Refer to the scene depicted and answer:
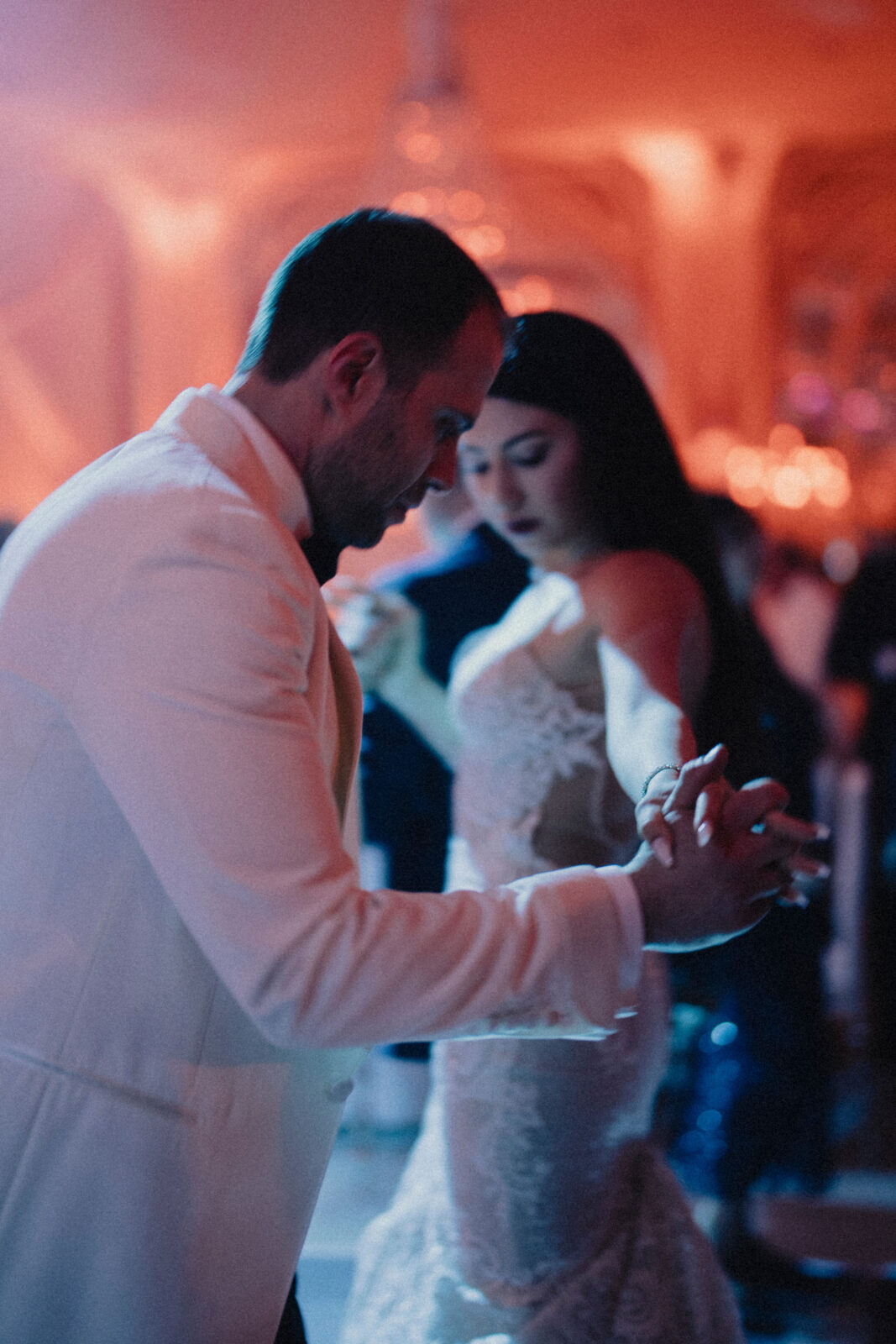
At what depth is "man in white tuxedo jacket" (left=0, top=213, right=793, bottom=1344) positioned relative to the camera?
2.68 ft

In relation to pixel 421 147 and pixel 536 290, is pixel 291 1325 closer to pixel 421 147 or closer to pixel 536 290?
pixel 421 147

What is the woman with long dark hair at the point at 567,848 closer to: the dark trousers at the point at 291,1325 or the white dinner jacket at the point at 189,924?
the dark trousers at the point at 291,1325

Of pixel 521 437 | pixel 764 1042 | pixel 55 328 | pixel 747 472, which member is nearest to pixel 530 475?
pixel 521 437

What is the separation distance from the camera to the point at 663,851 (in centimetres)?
95

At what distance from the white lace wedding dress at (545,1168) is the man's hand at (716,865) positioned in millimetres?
585

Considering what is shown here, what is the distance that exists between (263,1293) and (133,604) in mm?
581

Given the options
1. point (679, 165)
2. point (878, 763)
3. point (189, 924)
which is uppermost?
point (679, 165)

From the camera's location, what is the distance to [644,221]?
589 centimetres

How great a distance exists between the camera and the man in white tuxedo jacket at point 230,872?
82cm

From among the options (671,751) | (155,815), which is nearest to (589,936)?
(155,815)

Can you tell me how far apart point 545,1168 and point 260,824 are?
970 mm

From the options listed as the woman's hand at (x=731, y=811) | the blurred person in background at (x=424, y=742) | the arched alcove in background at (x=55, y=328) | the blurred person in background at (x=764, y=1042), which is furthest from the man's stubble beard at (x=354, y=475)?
the arched alcove in background at (x=55, y=328)

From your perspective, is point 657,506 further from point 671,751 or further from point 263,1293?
point 263,1293

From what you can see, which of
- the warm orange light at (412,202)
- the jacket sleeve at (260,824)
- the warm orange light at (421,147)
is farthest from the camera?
the warm orange light at (412,202)
